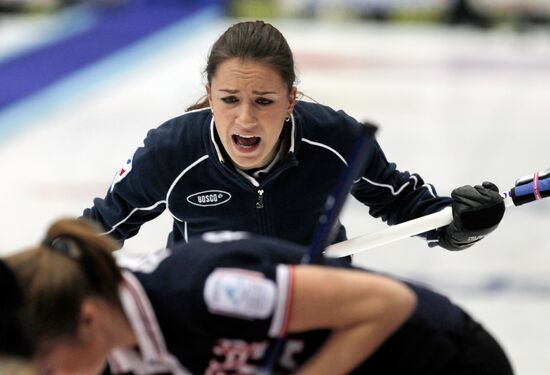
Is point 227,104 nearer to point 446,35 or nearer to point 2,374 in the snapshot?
point 2,374

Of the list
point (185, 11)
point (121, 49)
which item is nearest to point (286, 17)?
point (185, 11)

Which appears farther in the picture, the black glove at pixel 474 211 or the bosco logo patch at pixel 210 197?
the bosco logo patch at pixel 210 197

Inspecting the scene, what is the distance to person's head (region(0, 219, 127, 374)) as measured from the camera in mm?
1553

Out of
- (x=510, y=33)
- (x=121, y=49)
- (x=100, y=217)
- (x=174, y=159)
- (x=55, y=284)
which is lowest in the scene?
(x=510, y=33)

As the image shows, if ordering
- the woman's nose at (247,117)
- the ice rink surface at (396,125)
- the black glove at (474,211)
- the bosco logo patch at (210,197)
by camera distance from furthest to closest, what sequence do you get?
the ice rink surface at (396,125) < the bosco logo patch at (210,197) < the black glove at (474,211) < the woman's nose at (247,117)

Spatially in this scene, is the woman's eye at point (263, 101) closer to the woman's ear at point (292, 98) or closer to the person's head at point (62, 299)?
the woman's ear at point (292, 98)

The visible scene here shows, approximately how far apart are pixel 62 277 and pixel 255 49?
1245 millimetres

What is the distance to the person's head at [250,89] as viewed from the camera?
265 centimetres

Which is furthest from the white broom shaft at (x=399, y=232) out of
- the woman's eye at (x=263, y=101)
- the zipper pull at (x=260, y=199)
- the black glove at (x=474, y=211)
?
the woman's eye at (x=263, y=101)

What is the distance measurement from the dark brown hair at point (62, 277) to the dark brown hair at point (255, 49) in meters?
1.11

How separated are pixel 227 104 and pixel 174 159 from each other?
0.22 meters

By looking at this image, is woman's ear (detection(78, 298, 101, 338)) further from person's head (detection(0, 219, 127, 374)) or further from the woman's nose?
the woman's nose

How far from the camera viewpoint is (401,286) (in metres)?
1.76

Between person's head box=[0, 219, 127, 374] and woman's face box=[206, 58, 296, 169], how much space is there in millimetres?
1032
